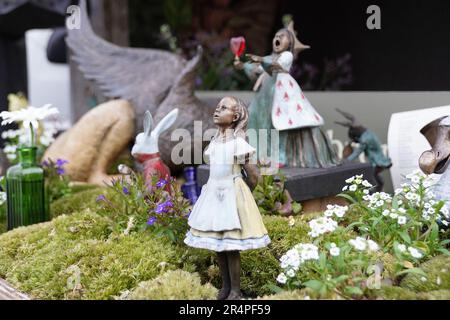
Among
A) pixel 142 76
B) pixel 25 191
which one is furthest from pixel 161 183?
pixel 142 76

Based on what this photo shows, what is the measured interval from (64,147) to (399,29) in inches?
129

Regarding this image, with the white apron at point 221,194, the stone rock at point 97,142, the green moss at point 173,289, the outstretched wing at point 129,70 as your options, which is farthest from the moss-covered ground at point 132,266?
the outstretched wing at point 129,70

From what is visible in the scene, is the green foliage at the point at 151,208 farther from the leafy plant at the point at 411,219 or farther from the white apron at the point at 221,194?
the leafy plant at the point at 411,219

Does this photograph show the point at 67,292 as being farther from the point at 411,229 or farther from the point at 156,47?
the point at 156,47

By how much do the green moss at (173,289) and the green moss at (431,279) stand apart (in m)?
0.72

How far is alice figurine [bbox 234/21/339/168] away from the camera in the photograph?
3137mm

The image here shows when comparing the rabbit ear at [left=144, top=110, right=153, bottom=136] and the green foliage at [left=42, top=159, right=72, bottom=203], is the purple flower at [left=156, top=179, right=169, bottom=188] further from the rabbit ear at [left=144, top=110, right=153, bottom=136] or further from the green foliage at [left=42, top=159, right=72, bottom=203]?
the green foliage at [left=42, top=159, right=72, bottom=203]

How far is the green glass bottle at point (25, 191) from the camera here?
3146 mm

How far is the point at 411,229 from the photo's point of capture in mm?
2480

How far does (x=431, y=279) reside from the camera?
Result: 2133 millimetres

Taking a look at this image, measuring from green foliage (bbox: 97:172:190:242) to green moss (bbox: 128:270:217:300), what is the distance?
34 cm

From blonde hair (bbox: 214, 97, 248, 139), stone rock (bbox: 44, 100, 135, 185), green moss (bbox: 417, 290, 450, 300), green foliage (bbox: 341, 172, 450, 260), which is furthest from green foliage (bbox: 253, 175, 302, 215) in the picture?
stone rock (bbox: 44, 100, 135, 185)

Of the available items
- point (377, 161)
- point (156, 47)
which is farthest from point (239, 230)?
point (156, 47)

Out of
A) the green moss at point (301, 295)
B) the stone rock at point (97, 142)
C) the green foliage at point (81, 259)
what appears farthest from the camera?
the stone rock at point (97, 142)
